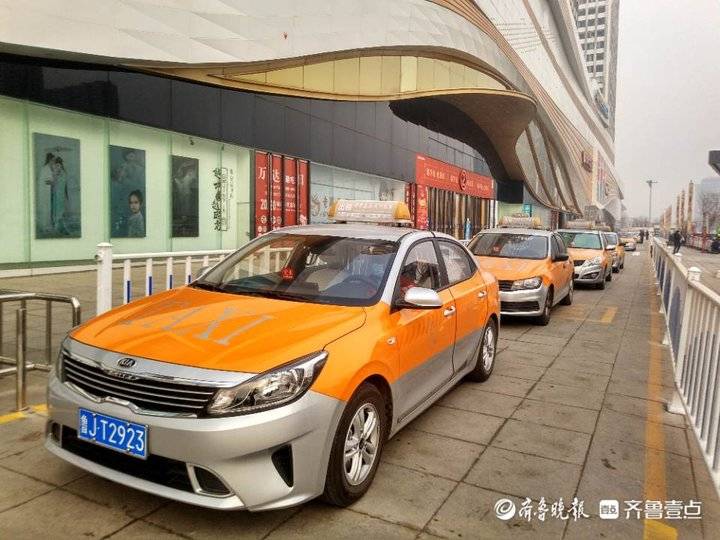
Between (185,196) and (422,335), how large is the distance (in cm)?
1295

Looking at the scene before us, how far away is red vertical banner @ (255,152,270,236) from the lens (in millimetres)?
17469

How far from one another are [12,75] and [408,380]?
1149 cm

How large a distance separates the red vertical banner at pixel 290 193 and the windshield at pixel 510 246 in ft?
30.9

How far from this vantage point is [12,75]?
1122cm

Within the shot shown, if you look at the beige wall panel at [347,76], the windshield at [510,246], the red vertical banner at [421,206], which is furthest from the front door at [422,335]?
the red vertical banner at [421,206]

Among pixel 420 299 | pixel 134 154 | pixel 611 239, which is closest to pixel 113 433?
pixel 420 299

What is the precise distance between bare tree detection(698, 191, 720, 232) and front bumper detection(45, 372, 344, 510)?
255ft

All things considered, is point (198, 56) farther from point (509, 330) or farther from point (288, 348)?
point (288, 348)

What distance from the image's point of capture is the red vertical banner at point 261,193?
1747 cm

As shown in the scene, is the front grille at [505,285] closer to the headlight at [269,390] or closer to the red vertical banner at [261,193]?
the headlight at [269,390]

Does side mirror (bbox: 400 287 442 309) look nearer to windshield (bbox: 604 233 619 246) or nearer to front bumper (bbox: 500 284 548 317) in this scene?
front bumper (bbox: 500 284 548 317)

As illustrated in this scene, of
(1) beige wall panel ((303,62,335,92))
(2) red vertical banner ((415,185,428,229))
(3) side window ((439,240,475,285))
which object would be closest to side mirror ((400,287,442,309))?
(3) side window ((439,240,475,285))

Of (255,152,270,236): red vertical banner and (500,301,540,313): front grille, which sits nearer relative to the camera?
(500,301,540,313): front grille
